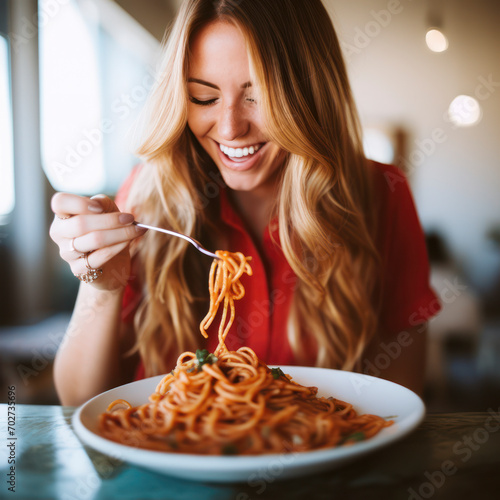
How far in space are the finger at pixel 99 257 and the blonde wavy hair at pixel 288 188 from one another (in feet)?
1.44

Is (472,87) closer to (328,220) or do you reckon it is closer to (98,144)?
(328,220)

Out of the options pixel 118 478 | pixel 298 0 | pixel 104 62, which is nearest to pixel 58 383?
pixel 118 478

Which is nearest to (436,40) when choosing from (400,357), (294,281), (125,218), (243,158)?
(243,158)

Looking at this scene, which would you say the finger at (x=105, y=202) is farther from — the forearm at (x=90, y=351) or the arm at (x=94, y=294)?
the forearm at (x=90, y=351)

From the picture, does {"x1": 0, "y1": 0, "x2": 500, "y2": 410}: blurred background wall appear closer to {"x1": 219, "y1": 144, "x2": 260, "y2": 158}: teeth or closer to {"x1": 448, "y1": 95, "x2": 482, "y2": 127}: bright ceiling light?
{"x1": 448, "y1": 95, "x2": 482, "y2": 127}: bright ceiling light

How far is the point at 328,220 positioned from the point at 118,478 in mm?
1162

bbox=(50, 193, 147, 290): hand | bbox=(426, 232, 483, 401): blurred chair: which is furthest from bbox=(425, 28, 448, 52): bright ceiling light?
bbox=(50, 193, 147, 290): hand

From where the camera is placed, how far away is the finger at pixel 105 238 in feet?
4.14

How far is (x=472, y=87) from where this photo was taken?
75.2 inches

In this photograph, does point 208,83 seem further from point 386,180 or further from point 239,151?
point 386,180

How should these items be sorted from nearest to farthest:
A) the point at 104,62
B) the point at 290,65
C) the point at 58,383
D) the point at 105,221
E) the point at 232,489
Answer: the point at 232,489 < the point at 105,221 < the point at 290,65 < the point at 58,383 < the point at 104,62

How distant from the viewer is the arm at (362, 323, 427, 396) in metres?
1.94

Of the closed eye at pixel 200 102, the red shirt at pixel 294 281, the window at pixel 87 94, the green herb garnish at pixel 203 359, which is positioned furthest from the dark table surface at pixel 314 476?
the window at pixel 87 94

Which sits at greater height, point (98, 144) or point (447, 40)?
point (447, 40)
